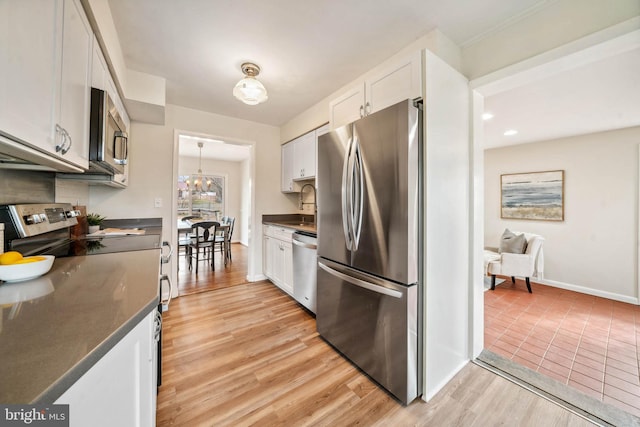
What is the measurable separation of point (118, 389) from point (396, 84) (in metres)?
2.01

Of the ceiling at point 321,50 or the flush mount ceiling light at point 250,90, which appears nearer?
the ceiling at point 321,50

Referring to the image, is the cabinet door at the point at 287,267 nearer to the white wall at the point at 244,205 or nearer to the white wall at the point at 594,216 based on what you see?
the white wall at the point at 594,216

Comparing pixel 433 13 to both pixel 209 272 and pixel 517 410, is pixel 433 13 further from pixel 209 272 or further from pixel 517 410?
pixel 209 272

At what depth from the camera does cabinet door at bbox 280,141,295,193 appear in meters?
3.58

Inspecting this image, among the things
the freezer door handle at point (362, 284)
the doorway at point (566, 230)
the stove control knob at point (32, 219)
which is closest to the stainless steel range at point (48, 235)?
the stove control knob at point (32, 219)

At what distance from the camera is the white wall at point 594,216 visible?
10.2ft

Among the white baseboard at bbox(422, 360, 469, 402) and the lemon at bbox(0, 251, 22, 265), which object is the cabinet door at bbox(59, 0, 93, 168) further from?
the white baseboard at bbox(422, 360, 469, 402)

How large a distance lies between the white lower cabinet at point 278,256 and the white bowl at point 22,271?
2092 millimetres

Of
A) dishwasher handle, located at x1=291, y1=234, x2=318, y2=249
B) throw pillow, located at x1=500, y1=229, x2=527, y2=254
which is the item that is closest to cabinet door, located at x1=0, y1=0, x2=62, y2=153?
dishwasher handle, located at x1=291, y1=234, x2=318, y2=249

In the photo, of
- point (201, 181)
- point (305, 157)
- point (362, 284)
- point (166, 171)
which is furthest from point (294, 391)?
point (201, 181)

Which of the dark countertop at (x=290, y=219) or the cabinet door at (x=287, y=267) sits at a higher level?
the dark countertop at (x=290, y=219)

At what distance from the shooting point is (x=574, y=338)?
2217mm

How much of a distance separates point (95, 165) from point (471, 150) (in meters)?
2.59

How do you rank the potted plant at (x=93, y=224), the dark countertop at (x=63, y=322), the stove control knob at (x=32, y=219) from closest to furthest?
the dark countertop at (x=63, y=322) → the stove control knob at (x=32, y=219) → the potted plant at (x=93, y=224)
